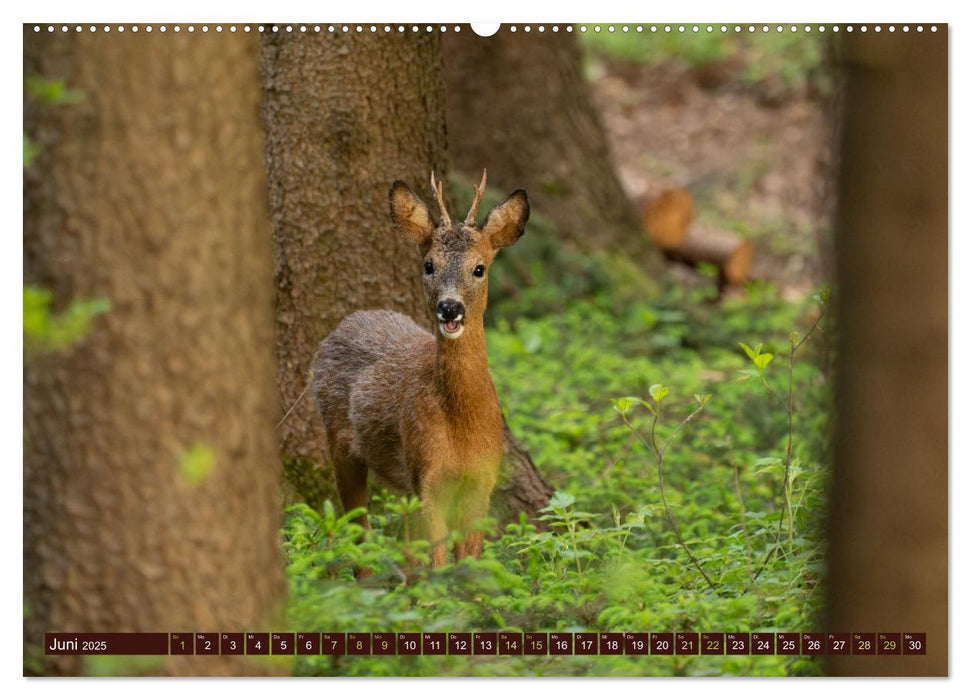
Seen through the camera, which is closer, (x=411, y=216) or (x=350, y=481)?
(x=411, y=216)

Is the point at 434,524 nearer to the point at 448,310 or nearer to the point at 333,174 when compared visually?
the point at 448,310

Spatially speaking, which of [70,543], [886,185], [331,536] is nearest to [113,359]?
[70,543]

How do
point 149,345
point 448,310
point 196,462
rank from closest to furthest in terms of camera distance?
point 149,345 < point 196,462 < point 448,310

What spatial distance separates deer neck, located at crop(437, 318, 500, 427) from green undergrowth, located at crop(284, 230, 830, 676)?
54 centimetres

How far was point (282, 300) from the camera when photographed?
718 centimetres

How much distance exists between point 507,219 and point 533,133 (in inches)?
270

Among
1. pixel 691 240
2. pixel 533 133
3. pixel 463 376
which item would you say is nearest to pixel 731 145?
pixel 691 240

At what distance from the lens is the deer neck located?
6.29 meters

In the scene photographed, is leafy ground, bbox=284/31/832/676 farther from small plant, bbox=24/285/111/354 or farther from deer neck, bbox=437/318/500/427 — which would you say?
small plant, bbox=24/285/111/354

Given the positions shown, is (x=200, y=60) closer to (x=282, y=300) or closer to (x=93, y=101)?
(x=93, y=101)

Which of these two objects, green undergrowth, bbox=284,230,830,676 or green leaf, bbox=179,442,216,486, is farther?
green undergrowth, bbox=284,230,830,676

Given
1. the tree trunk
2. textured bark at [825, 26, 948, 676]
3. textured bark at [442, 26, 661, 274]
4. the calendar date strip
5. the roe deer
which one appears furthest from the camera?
textured bark at [442, 26, 661, 274]

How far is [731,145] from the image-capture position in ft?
61.2

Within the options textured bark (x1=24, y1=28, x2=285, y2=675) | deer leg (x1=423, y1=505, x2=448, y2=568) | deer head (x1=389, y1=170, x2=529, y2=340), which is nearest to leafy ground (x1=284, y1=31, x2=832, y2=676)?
deer leg (x1=423, y1=505, x2=448, y2=568)
